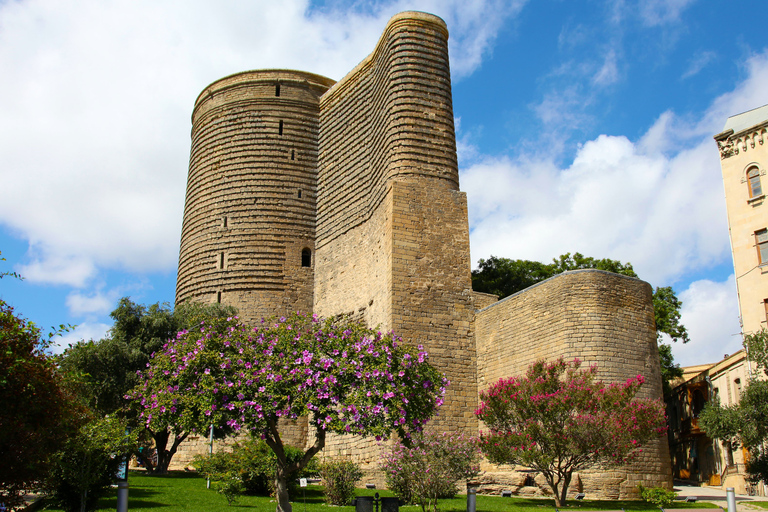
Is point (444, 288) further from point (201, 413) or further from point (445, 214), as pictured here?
point (201, 413)

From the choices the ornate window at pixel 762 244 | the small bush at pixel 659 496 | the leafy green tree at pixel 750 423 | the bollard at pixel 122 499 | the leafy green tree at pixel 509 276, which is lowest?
the small bush at pixel 659 496

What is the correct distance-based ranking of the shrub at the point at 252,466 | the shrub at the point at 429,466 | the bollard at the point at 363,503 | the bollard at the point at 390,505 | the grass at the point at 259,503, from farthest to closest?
the shrub at the point at 252,466
the grass at the point at 259,503
the shrub at the point at 429,466
the bollard at the point at 363,503
the bollard at the point at 390,505

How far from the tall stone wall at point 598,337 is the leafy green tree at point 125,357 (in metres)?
8.03

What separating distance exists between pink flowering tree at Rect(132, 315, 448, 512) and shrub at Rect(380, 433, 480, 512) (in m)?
0.72

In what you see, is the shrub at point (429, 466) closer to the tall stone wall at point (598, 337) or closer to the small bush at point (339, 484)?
the small bush at point (339, 484)

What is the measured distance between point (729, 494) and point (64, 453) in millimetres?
8643

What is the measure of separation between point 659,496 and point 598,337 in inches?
134

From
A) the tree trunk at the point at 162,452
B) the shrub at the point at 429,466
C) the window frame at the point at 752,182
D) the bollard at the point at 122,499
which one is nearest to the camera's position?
the bollard at the point at 122,499

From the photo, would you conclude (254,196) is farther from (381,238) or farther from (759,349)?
(759,349)

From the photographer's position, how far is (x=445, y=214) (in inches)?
711

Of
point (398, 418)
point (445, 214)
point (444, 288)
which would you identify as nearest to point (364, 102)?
point (445, 214)

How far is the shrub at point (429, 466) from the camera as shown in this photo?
405 inches

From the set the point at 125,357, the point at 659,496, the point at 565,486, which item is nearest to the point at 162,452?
the point at 125,357

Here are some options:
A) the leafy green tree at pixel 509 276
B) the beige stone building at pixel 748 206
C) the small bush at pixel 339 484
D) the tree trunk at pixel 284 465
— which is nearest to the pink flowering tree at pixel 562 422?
the small bush at pixel 339 484
